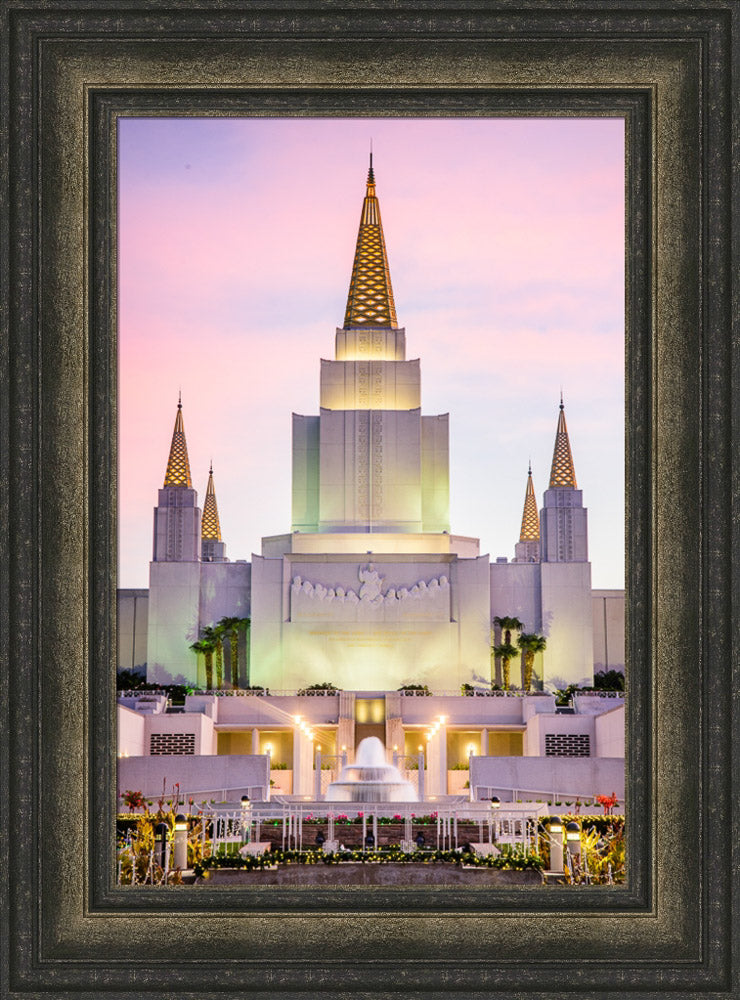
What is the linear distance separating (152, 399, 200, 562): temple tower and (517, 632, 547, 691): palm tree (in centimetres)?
1005

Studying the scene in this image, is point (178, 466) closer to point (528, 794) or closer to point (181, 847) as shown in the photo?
point (528, 794)

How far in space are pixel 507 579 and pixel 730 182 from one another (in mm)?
31182

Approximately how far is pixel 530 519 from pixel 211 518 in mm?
11335

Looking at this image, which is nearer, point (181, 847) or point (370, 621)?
point (181, 847)

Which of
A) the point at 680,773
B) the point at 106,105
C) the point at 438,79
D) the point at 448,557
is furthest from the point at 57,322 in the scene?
the point at 448,557

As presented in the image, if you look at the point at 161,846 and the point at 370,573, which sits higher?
the point at 370,573

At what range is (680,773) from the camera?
5.66m

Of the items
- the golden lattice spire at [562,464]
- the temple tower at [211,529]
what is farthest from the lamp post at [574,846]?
the temple tower at [211,529]

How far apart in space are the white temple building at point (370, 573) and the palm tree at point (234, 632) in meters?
0.12

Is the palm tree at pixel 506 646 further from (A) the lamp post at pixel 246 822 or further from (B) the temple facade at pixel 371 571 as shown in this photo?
(A) the lamp post at pixel 246 822

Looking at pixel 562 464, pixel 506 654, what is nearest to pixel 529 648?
pixel 506 654

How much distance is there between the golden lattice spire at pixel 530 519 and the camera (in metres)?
43.1

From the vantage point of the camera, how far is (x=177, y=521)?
3700cm

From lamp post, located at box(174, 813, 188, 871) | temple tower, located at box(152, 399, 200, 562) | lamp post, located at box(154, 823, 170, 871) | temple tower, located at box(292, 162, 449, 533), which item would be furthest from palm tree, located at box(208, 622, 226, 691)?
lamp post, located at box(174, 813, 188, 871)
